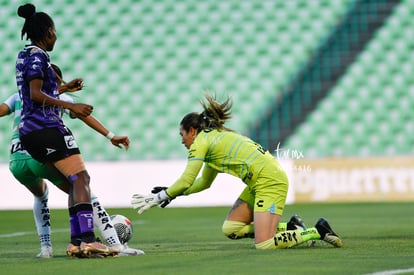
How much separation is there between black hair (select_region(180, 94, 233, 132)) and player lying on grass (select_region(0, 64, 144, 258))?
692mm

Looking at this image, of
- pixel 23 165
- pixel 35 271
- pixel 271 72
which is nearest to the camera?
→ pixel 35 271

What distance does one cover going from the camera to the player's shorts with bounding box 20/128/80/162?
6.40 metres

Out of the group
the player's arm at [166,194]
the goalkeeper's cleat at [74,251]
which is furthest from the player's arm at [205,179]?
the goalkeeper's cleat at [74,251]

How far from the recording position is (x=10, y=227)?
38.8 feet

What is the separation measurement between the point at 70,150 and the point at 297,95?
495 inches

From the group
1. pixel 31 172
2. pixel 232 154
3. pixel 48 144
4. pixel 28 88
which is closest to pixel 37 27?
pixel 28 88

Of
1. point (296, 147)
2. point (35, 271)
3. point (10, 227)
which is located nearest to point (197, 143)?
point (35, 271)

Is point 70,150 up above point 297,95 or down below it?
below

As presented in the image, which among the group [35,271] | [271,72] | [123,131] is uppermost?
[271,72]

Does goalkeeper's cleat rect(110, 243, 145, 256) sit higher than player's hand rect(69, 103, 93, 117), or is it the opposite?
player's hand rect(69, 103, 93, 117)

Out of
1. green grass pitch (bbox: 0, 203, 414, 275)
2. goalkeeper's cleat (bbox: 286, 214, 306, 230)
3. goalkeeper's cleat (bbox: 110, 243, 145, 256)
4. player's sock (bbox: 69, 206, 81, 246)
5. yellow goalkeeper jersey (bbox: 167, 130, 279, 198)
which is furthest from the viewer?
goalkeeper's cleat (bbox: 286, 214, 306, 230)

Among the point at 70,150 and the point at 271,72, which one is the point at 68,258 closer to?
the point at 70,150

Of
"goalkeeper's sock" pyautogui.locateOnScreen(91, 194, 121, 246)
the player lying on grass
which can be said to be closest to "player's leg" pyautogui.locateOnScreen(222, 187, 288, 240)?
the player lying on grass

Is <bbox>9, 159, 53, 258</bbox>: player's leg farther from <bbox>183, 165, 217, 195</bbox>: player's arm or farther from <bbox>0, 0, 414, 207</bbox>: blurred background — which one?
<bbox>0, 0, 414, 207</bbox>: blurred background
